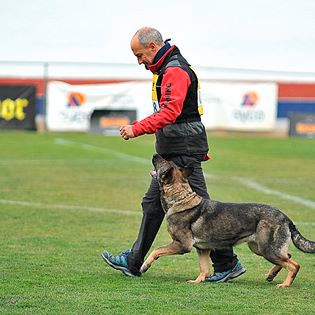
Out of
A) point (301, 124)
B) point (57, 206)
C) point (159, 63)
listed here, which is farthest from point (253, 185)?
point (301, 124)

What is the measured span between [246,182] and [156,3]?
26257 mm

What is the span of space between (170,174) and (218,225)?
1.82 feet

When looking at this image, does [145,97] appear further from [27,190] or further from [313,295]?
[313,295]

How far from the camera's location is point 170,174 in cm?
812

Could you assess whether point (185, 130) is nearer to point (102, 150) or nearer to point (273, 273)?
point (273, 273)

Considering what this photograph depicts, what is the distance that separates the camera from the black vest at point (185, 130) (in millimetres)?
8109

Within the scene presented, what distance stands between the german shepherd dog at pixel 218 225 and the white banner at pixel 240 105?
86.7 feet

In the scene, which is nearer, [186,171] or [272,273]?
[186,171]

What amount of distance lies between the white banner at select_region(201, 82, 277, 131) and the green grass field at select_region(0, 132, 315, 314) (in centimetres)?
1003

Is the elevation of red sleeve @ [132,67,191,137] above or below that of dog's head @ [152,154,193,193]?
above

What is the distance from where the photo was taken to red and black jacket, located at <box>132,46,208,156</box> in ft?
25.9

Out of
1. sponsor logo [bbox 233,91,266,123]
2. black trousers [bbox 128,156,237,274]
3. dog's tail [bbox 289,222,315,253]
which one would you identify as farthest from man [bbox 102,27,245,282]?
sponsor logo [bbox 233,91,266,123]

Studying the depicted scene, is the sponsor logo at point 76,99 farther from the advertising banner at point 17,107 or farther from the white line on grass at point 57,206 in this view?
the white line on grass at point 57,206

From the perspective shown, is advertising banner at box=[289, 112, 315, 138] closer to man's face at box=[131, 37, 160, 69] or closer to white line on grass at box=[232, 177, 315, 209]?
white line on grass at box=[232, 177, 315, 209]
